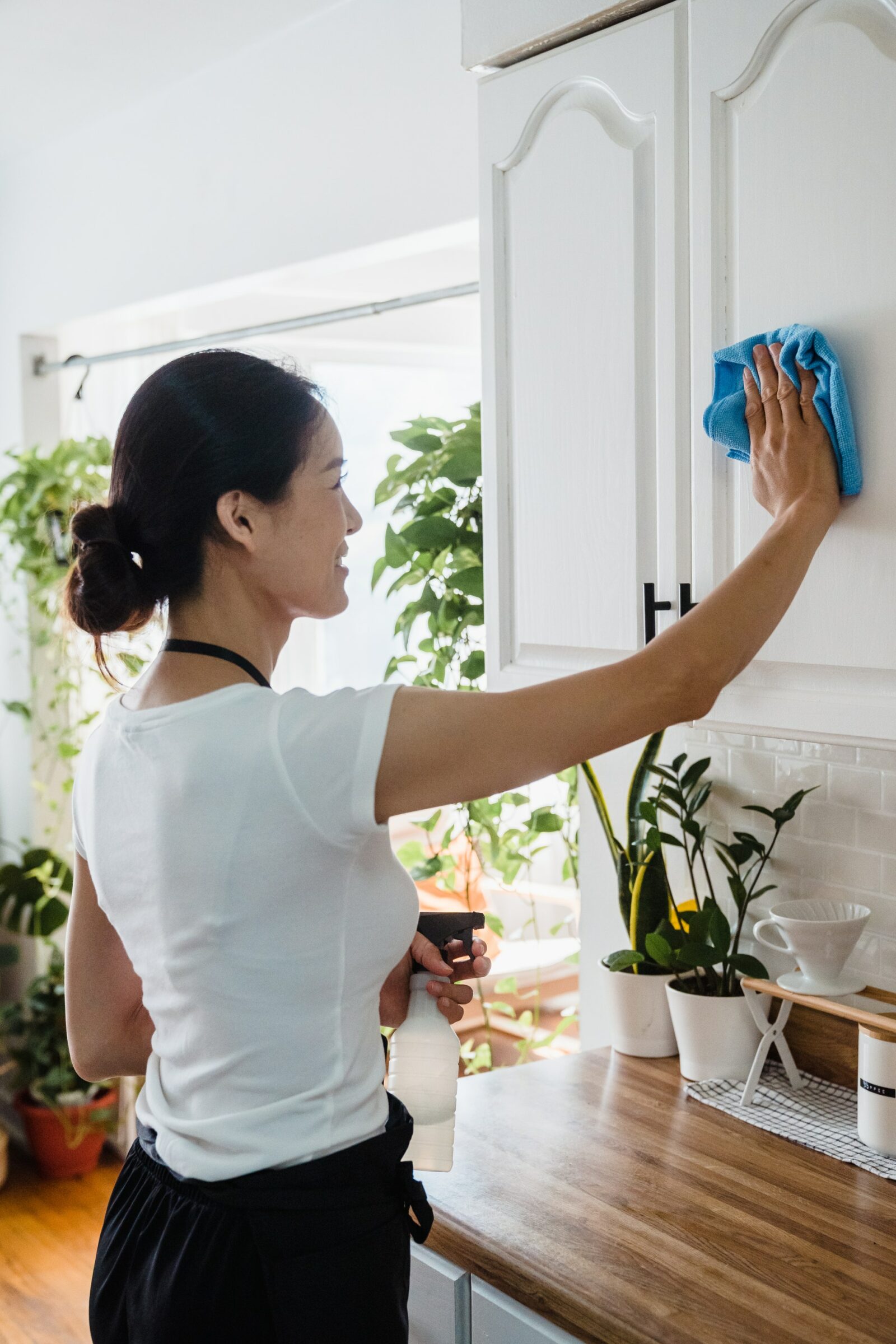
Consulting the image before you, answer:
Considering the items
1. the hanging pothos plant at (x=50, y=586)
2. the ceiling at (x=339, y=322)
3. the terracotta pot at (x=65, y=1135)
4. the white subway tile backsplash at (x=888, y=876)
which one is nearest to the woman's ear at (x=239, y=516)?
the white subway tile backsplash at (x=888, y=876)

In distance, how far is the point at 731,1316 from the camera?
4.09 feet

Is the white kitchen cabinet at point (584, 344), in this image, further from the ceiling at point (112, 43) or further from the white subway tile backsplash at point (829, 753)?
the ceiling at point (112, 43)

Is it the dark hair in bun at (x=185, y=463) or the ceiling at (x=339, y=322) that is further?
the ceiling at (x=339, y=322)

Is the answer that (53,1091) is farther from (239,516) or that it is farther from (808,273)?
(808,273)

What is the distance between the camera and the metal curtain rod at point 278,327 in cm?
249

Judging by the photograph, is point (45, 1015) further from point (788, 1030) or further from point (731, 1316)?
point (731, 1316)

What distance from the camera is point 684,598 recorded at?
152 cm

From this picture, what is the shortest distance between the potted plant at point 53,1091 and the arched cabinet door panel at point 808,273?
9.61 feet

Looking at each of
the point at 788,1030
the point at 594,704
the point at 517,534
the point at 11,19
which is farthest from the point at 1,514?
the point at 594,704

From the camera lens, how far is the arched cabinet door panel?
1.29 metres

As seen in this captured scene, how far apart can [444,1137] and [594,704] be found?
60 centimetres

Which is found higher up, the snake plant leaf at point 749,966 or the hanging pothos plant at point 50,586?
the hanging pothos plant at point 50,586

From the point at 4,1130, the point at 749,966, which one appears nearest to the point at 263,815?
the point at 749,966

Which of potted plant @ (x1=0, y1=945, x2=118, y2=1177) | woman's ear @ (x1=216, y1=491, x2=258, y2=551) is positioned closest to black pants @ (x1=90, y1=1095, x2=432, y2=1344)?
woman's ear @ (x1=216, y1=491, x2=258, y2=551)
